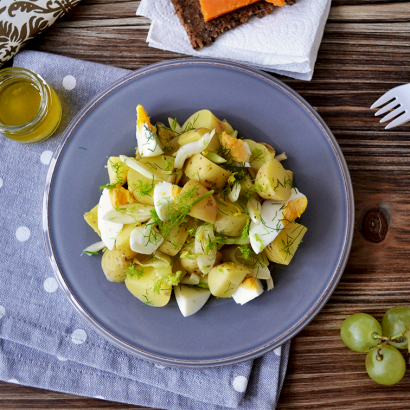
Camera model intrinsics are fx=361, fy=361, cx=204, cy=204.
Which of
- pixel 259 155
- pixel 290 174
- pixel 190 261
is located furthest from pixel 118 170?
pixel 290 174

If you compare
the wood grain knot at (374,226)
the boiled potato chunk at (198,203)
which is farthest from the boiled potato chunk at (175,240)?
the wood grain knot at (374,226)

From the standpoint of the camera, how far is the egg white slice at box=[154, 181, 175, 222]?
134 cm

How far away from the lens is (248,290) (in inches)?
58.2

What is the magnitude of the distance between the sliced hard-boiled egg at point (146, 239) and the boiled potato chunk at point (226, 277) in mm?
254

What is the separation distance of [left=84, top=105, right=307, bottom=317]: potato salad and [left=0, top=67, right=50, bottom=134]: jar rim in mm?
375

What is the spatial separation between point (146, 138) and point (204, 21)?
2.19 ft

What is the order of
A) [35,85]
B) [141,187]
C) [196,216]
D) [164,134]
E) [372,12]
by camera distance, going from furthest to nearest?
[372,12], [35,85], [164,134], [141,187], [196,216]

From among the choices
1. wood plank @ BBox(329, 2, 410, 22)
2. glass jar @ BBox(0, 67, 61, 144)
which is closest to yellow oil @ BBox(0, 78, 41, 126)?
glass jar @ BBox(0, 67, 61, 144)

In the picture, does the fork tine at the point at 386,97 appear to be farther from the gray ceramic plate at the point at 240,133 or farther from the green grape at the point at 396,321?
the green grape at the point at 396,321

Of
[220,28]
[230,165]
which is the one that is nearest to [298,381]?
[230,165]

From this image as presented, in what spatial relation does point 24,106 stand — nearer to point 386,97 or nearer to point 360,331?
point 386,97

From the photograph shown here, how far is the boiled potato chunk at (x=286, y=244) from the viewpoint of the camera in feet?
4.72

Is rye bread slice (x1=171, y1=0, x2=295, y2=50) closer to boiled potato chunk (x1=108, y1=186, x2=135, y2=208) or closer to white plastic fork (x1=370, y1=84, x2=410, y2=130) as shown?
white plastic fork (x1=370, y1=84, x2=410, y2=130)

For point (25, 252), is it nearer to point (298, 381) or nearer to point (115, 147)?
point (115, 147)
